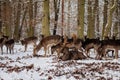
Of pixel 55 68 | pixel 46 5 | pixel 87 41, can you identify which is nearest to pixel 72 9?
pixel 46 5

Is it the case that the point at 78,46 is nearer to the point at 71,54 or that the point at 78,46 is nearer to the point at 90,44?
the point at 90,44

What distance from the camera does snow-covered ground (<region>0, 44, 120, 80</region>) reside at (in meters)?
16.5

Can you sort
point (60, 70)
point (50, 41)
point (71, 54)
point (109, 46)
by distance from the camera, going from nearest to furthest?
1. point (60, 70)
2. point (71, 54)
3. point (109, 46)
4. point (50, 41)

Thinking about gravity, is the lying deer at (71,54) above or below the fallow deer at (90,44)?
below

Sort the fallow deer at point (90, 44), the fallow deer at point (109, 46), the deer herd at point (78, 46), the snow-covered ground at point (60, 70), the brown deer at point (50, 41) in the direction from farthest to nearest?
the brown deer at point (50, 41) → the fallow deer at point (90, 44) → the fallow deer at point (109, 46) → the deer herd at point (78, 46) → the snow-covered ground at point (60, 70)

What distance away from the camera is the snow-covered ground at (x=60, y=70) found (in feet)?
54.1

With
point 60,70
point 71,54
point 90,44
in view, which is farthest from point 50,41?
point 60,70

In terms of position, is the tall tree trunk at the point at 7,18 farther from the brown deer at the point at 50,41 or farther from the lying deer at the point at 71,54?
the lying deer at the point at 71,54

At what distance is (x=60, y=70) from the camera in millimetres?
17562

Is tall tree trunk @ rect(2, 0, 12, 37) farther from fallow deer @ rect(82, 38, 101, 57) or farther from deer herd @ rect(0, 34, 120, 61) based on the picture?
fallow deer @ rect(82, 38, 101, 57)

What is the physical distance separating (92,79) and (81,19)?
1280 centimetres

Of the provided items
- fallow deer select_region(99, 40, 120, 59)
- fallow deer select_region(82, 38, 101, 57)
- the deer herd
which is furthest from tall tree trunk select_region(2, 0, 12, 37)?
fallow deer select_region(99, 40, 120, 59)

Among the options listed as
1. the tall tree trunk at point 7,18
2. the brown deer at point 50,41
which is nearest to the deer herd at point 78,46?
the brown deer at point 50,41

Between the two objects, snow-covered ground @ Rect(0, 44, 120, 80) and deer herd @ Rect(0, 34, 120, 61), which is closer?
snow-covered ground @ Rect(0, 44, 120, 80)
